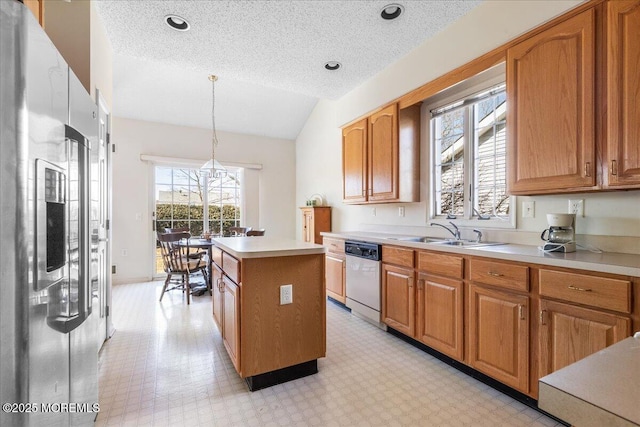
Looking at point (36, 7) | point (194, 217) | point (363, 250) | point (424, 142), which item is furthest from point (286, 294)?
point (194, 217)

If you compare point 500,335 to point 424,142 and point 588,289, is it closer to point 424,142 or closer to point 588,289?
point 588,289

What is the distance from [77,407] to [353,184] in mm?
3226

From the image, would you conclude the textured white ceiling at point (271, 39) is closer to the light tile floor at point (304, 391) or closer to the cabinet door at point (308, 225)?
the cabinet door at point (308, 225)

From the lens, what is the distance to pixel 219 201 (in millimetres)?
5711

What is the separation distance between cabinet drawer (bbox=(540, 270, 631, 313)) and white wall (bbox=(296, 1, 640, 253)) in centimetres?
59

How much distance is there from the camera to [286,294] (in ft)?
6.78

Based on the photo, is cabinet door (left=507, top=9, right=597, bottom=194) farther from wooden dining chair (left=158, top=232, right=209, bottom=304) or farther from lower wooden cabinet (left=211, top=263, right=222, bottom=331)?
wooden dining chair (left=158, top=232, right=209, bottom=304)

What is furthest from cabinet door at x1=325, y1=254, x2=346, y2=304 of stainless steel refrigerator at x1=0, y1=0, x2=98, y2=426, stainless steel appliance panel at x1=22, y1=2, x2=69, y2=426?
stainless steel appliance panel at x1=22, y1=2, x2=69, y2=426

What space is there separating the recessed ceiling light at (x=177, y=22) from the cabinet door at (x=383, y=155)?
2059 millimetres

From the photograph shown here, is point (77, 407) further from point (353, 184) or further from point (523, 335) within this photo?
point (353, 184)

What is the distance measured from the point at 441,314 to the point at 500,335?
17.5 inches

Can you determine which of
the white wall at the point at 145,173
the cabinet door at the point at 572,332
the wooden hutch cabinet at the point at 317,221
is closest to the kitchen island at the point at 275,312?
the cabinet door at the point at 572,332

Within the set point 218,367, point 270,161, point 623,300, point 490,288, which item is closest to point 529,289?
point 490,288

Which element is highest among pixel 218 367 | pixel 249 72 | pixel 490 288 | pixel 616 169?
pixel 249 72
